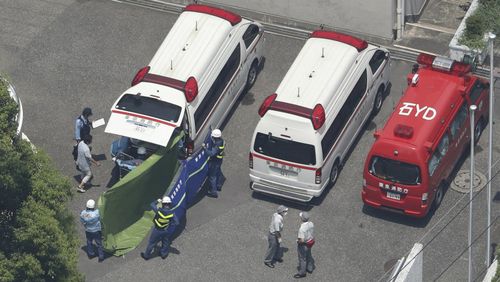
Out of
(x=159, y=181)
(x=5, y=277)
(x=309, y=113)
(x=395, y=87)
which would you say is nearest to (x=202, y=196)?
(x=159, y=181)

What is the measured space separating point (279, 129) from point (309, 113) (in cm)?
78

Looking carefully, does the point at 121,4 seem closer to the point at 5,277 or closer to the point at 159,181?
the point at 159,181

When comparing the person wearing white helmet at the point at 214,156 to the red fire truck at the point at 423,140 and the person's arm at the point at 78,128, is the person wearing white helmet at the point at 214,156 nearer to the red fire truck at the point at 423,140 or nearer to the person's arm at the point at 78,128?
the person's arm at the point at 78,128

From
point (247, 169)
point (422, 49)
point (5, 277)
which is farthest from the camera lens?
point (422, 49)

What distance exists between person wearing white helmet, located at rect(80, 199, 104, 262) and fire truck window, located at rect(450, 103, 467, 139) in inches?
331

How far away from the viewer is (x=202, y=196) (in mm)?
31922

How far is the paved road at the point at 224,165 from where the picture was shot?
29984 mm

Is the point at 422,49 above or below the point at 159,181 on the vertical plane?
above

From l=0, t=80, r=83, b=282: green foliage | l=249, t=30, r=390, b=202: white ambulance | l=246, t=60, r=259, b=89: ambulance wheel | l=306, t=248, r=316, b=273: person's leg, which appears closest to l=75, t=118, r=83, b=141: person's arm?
l=249, t=30, r=390, b=202: white ambulance

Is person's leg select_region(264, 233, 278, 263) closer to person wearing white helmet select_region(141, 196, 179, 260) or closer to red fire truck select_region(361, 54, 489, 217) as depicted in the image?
person wearing white helmet select_region(141, 196, 179, 260)

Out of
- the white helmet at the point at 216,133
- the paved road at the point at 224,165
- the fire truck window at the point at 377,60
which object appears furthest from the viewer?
the fire truck window at the point at 377,60

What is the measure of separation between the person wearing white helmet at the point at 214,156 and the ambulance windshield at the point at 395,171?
3.60m

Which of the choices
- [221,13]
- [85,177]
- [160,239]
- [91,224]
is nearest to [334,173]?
[160,239]

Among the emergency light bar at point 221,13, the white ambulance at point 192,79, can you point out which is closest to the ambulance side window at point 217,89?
the white ambulance at point 192,79
